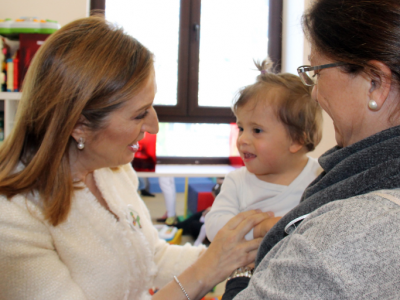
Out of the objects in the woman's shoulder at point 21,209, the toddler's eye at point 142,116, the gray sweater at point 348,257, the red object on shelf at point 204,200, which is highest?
the toddler's eye at point 142,116

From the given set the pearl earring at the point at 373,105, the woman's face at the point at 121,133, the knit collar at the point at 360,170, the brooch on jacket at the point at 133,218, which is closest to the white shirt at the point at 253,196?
the brooch on jacket at the point at 133,218

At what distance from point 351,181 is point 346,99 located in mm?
170

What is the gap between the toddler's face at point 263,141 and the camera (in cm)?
133

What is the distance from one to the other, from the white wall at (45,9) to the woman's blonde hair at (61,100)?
7.40 ft

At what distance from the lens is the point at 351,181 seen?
2.15ft

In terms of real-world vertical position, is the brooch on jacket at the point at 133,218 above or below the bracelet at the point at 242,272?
above

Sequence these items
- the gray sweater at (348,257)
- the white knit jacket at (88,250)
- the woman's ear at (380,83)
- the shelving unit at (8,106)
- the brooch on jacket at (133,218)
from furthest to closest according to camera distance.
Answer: the shelving unit at (8,106) → the brooch on jacket at (133,218) → the white knit jacket at (88,250) → the woman's ear at (380,83) → the gray sweater at (348,257)

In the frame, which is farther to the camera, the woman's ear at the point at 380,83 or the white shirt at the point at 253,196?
the white shirt at the point at 253,196

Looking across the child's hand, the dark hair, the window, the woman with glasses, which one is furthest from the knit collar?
the window

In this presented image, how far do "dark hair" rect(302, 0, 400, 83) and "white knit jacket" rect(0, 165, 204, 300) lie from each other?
2.91 feet

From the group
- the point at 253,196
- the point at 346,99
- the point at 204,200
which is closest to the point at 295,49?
the point at 204,200

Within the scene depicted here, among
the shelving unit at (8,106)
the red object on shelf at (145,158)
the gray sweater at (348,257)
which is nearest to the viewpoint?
the gray sweater at (348,257)

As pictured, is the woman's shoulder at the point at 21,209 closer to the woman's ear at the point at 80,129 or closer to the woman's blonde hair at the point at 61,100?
the woman's blonde hair at the point at 61,100

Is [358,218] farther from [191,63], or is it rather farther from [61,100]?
[191,63]
